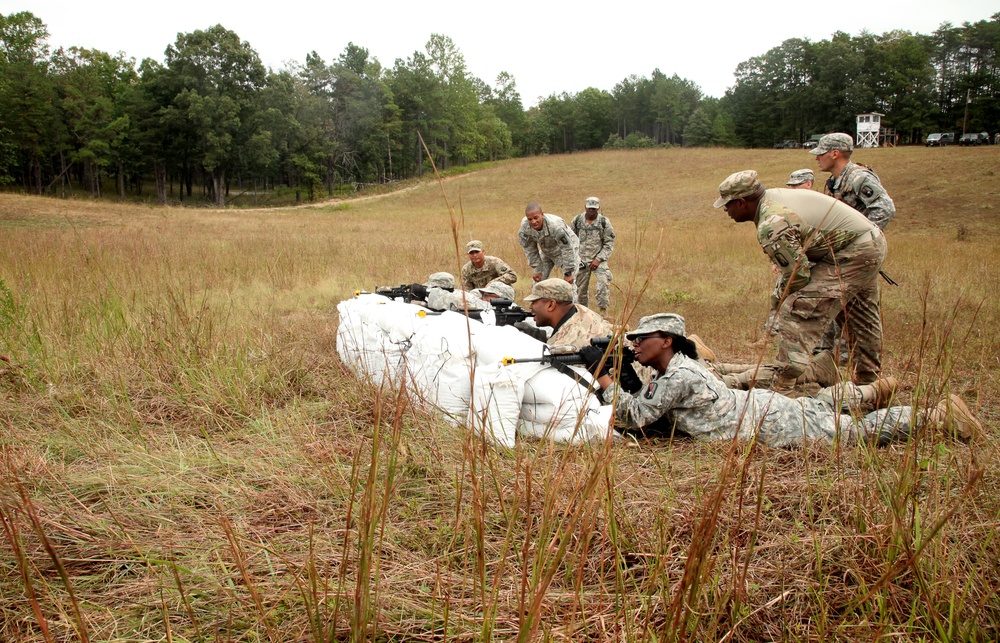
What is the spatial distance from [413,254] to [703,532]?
11.3m

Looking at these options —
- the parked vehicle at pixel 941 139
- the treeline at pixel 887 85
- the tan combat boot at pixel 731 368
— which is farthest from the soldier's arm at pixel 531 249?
the treeline at pixel 887 85

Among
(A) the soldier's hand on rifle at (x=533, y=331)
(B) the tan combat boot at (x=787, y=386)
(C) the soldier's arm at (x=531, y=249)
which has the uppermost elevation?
(C) the soldier's arm at (x=531, y=249)

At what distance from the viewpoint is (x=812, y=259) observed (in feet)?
13.5

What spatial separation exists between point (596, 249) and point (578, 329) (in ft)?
13.1

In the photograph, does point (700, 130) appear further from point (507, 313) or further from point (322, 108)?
point (507, 313)

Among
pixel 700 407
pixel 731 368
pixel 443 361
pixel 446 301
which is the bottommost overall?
pixel 731 368

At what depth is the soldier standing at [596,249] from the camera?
7.78 meters

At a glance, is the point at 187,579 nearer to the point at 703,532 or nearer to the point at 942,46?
the point at 703,532

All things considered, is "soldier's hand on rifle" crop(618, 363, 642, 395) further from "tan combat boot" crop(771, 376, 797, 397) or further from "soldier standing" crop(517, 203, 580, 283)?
"soldier standing" crop(517, 203, 580, 283)

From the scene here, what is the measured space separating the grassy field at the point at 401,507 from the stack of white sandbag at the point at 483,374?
9.2 inches

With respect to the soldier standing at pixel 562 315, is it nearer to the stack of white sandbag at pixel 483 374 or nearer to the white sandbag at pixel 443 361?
the stack of white sandbag at pixel 483 374

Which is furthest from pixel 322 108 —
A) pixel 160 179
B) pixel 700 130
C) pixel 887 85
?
pixel 887 85

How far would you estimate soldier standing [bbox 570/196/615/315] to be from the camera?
7.78 meters

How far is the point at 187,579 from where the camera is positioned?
1.73m
